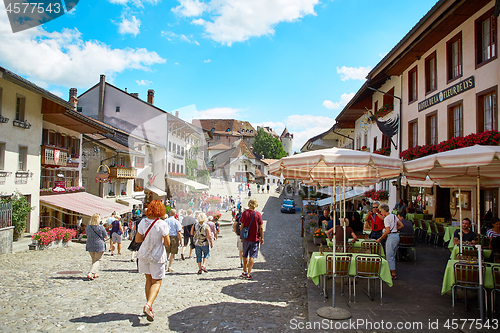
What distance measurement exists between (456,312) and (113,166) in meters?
27.2

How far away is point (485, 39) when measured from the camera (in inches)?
474

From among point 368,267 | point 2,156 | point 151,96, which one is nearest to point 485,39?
point 368,267

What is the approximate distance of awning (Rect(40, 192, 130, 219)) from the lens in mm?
18328

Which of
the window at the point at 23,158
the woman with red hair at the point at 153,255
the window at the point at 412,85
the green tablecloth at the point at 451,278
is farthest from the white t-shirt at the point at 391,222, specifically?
the window at the point at 23,158

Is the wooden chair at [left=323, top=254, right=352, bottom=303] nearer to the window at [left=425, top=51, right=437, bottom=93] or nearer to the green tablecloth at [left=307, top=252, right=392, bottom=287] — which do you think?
the green tablecloth at [left=307, top=252, right=392, bottom=287]

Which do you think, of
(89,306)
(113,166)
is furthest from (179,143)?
(89,306)

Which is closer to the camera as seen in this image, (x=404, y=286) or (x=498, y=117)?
(x=404, y=286)

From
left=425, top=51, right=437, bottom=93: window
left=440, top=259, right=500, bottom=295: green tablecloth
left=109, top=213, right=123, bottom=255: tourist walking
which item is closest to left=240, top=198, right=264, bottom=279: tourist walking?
left=440, top=259, right=500, bottom=295: green tablecloth

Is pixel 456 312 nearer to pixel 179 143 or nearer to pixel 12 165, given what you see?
pixel 12 165

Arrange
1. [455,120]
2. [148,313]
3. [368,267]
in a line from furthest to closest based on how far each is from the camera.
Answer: [455,120] < [368,267] < [148,313]

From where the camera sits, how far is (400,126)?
19.0 meters

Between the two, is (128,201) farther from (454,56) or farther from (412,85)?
(454,56)

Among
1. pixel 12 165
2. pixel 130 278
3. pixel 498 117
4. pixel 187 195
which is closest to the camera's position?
pixel 130 278

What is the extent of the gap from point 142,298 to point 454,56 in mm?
14434
